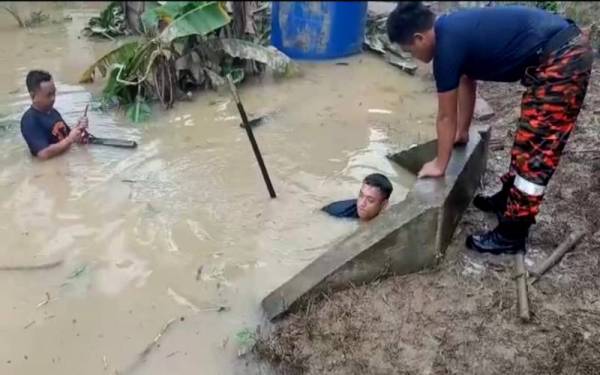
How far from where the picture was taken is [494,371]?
10.8 feet

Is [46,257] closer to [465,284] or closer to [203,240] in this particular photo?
[203,240]

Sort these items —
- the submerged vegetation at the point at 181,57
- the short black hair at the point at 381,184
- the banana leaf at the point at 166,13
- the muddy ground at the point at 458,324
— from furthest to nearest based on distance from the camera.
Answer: the banana leaf at the point at 166,13 → the submerged vegetation at the point at 181,57 → the short black hair at the point at 381,184 → the muddy ground at the point at 458,324

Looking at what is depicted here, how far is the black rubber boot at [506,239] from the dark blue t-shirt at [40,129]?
11.8ft

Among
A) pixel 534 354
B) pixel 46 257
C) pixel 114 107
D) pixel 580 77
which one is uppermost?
pixel 580 77

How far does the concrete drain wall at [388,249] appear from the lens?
3783 millimetres

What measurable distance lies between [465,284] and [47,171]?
348cm

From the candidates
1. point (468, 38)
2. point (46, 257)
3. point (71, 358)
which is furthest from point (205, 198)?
point (468, 38)

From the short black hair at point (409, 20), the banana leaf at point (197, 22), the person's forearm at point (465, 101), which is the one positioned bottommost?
the banana leaf at point (197, 22)

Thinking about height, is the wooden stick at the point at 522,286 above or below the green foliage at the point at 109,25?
above

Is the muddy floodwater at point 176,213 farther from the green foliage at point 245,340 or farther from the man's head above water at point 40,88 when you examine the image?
the man's head above water at point 40,88

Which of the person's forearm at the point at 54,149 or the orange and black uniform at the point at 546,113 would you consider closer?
the orange and black uniform at the point at 546,113

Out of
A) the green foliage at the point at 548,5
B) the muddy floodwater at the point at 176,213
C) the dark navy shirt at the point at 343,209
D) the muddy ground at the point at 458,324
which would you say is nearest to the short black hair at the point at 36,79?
the muddy floodwater at the point at 176,213

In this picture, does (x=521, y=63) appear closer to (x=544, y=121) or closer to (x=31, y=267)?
(x=544, y=121)

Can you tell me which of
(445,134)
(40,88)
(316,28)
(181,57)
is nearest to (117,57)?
(181,57)
